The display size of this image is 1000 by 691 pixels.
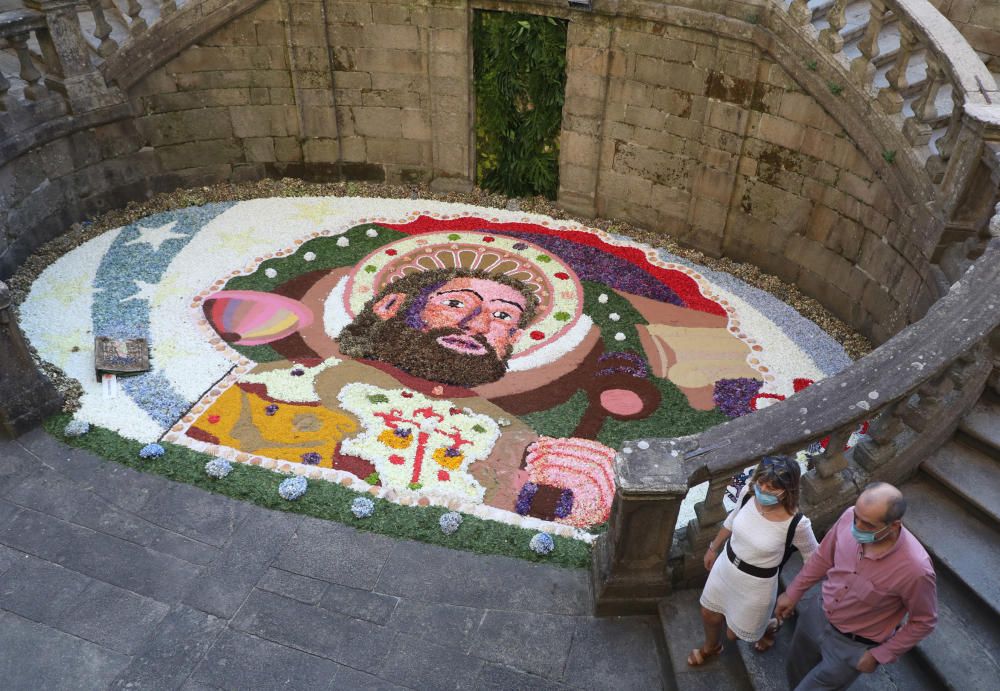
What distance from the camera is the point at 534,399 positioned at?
22.6ft

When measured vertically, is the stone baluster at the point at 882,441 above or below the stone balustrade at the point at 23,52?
below

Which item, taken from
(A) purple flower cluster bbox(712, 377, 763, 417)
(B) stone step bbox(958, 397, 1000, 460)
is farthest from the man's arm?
(A) purple flower cluster bbox(712, 377, 763, 417)

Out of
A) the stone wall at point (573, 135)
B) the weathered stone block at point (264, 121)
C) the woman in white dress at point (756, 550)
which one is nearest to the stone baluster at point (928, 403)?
the woman in white dress at point (756, 550)

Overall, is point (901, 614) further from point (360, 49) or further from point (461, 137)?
point (360, 49)

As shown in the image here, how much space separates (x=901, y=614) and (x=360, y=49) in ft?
28.9

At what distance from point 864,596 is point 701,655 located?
1.12 meters

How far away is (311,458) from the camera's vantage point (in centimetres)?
605

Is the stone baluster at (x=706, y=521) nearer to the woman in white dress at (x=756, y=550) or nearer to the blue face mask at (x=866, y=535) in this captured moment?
the woman in white dress at (x=756, y=550)

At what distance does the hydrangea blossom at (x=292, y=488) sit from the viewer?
5.52 metres

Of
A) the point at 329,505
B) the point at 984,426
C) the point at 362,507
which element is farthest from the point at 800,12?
the point at 329,505

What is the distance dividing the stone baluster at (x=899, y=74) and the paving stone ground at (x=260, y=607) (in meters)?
5.10

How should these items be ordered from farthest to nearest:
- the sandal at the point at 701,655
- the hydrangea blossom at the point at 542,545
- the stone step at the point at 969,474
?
the hydrangea blossom at the point at 542,545 → the stone step at the point at 969,474 → the sandal at the point at 701,655

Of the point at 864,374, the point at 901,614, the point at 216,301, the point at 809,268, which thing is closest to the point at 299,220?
the point at 216,301

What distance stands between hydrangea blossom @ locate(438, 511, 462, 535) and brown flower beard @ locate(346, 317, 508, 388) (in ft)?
5.87
